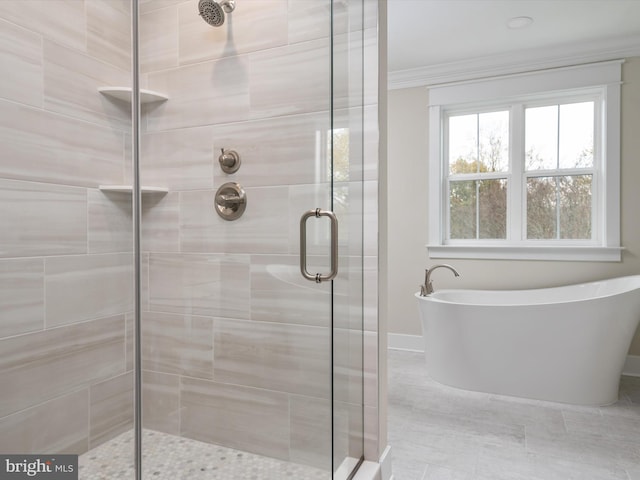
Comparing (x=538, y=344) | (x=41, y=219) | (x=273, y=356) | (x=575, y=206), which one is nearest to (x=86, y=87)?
(x=41, y=219)

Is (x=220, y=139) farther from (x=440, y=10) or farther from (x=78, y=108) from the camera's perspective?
(x=440, y=10)

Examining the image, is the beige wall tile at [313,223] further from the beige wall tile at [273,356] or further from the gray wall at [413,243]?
the gray wall at [413,243]

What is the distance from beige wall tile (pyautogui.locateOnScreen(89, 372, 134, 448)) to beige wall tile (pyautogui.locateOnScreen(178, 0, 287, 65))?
0.73 meters

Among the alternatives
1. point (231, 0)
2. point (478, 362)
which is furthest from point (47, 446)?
point (478, 362)

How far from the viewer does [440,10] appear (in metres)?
2.77

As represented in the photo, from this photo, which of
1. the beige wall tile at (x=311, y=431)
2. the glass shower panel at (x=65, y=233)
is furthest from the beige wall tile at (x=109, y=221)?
the beige wall tile at (x=311, y=431)

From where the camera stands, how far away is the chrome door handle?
4.21ft

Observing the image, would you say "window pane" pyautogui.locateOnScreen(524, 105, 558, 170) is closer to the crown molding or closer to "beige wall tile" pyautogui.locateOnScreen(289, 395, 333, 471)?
the crown molding

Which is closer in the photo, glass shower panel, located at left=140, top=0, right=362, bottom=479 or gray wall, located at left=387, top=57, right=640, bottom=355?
glass shower panel, located at left=140, top=0, right=362, bottom=479

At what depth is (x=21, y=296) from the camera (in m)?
0.82

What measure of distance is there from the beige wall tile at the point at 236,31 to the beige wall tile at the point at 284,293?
0.55m

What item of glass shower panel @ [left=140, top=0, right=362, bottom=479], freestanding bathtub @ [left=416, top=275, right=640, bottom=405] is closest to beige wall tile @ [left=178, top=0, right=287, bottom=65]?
glass shower panel @ [left=140, top=0, right=362, bottom=479]

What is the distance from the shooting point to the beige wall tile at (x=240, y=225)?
41.2 inches

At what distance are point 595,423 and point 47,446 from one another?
267 cm
